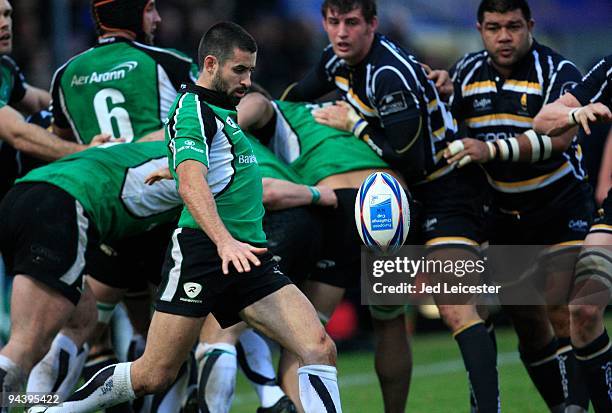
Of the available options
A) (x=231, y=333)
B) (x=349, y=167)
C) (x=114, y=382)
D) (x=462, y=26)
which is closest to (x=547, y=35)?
(x=462, y=26)

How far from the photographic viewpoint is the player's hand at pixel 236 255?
5.22m

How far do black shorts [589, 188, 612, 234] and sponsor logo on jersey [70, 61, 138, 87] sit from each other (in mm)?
3111

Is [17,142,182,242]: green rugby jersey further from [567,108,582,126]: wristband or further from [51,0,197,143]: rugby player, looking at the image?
[567,108,582,126]: wristband

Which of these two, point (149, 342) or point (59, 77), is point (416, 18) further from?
point (149, 342)

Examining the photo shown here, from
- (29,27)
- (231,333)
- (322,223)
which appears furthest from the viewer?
(29,27)

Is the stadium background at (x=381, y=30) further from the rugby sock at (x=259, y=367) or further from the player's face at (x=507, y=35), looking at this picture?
the player's face at (x=507, y=35)

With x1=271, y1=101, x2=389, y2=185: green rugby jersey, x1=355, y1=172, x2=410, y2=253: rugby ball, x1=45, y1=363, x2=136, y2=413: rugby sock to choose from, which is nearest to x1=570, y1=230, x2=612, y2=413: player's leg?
x1=355, y1=172, x2=410, y2=253: rugby ball

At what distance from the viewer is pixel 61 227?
6.42 metres

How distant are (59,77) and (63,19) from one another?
314 centimetres

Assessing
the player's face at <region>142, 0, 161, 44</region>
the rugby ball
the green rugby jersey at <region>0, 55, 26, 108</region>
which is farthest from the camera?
the green rugby jersey at <region>0, 55, 26, 108</region>

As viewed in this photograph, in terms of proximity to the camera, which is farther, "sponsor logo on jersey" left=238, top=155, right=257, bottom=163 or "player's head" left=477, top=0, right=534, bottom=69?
"player's head" left=477, top=0, right=534, bottom=69

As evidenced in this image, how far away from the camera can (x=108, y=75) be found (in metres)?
7.26

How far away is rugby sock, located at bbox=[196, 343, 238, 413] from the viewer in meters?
6.41

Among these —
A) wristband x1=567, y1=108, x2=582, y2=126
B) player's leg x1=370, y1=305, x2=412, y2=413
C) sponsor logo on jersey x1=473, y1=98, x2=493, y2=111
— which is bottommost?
player's leg x1=370, y1=305, x2=412, y2=413
